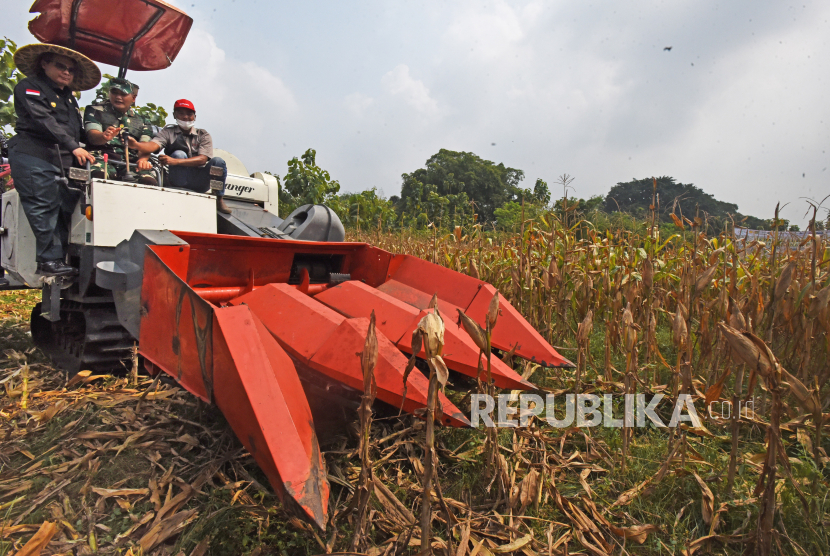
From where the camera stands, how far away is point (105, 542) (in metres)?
1.64

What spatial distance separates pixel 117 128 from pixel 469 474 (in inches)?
139

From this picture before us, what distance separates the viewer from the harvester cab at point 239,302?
1585mm

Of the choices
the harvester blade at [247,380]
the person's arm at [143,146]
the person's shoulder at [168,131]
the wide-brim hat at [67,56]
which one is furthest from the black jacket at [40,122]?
the harvester blade at [247,380]

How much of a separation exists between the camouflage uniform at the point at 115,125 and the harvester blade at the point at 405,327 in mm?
2403

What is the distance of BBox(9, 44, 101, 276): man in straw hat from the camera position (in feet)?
10.5

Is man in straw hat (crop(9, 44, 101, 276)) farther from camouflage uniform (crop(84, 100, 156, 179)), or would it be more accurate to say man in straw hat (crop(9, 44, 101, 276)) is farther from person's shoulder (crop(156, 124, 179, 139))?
person's shoulder (crop(156, 124, 179, 139))

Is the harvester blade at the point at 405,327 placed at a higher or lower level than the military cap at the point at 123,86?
lower

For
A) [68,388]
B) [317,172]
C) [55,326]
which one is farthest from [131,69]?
[317,172]

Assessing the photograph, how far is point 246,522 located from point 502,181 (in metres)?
51.7

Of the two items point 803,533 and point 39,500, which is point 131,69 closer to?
point 39,500

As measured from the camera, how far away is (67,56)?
345 centimetres

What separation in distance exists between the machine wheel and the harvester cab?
0.01m

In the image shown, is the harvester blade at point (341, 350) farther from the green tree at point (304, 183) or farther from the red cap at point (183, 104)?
the green tree at point (304, 183)

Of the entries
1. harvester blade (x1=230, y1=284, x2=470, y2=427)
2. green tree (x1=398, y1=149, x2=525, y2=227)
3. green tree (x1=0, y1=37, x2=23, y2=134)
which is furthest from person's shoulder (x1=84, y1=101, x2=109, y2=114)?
green tree (x1=398, y1=149, x2=525, y2=227)
